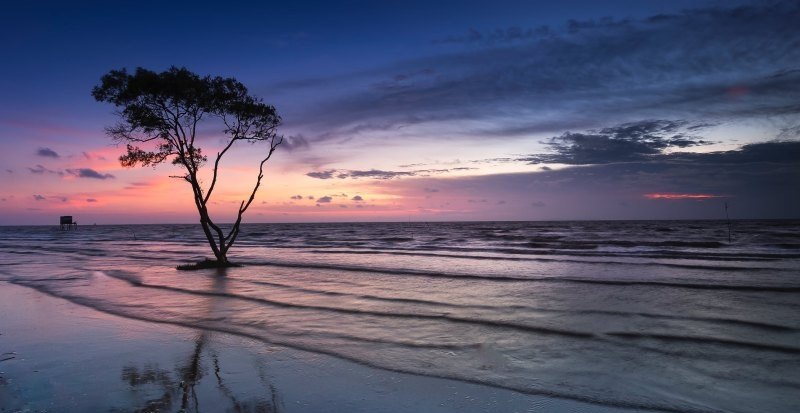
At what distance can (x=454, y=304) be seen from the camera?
14.5 m

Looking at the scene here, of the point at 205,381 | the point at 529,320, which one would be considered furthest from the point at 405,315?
the point at 205,381

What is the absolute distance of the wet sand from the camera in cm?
605

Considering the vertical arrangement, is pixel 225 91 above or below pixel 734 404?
above

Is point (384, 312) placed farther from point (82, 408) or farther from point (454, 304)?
point (82, 408)

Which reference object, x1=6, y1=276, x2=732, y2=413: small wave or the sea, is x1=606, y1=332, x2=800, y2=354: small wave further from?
x1=6, y1=276, x2=732, y2=413: small wave

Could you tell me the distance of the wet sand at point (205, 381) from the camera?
6.05 metres

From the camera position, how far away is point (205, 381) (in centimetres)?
692

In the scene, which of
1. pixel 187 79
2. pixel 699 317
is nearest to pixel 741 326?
pixel 699 317

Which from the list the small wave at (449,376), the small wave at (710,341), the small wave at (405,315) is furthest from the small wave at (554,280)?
the small wave at (449,376)

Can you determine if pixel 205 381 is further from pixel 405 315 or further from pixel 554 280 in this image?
pixel 554 280

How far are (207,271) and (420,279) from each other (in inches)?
442

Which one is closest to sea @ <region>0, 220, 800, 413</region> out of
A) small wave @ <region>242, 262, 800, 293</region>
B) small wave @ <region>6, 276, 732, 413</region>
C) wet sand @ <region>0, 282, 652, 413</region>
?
small wave @ <region>6, 276, 732, 413</region>

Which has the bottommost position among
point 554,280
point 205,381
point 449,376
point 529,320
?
point 554,280

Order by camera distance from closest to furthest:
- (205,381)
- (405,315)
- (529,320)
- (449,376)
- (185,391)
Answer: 1. (185,391)
2. (205,381)
3. (449,376)
4. (529,320)
5. (405,315)
